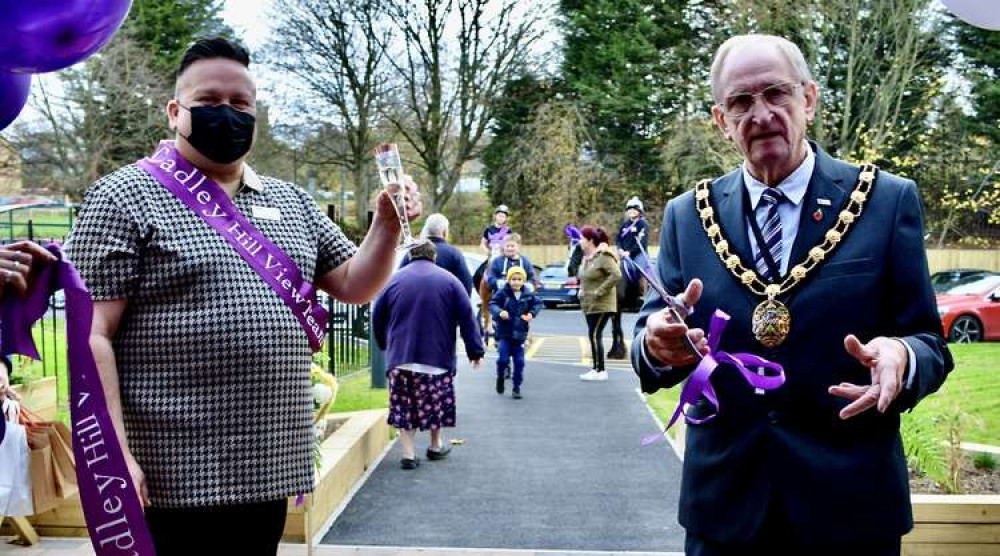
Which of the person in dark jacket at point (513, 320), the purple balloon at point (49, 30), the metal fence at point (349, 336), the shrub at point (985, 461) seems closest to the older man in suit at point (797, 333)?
the purple balloon at point (49, 30)

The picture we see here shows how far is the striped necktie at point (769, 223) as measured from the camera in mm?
2223

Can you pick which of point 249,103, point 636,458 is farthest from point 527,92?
point 249,103

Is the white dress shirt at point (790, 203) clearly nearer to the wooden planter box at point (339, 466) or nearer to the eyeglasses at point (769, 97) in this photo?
the eyeglasses at point (769, 97)

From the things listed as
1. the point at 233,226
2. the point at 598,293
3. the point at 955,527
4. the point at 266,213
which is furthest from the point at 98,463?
the point at 598,293

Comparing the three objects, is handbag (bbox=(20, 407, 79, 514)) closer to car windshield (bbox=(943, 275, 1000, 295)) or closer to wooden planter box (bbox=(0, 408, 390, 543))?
wooden planter box (bbox=(0, 408, 390, 543))

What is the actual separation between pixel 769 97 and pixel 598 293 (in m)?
8.79

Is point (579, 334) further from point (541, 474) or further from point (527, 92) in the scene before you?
point (527, 92)

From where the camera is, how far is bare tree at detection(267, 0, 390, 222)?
A: 28.1 meters

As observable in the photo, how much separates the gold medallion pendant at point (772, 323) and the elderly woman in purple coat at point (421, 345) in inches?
189

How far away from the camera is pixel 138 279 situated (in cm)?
226

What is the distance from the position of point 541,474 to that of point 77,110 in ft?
70.8

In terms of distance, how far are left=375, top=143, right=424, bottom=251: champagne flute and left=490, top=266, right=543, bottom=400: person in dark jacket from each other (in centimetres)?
715

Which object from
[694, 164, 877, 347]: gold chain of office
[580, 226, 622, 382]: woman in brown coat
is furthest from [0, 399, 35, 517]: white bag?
[580, 226, 622, 382]: woman in brown coat

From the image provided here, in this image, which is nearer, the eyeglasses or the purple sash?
the eyeglasses
